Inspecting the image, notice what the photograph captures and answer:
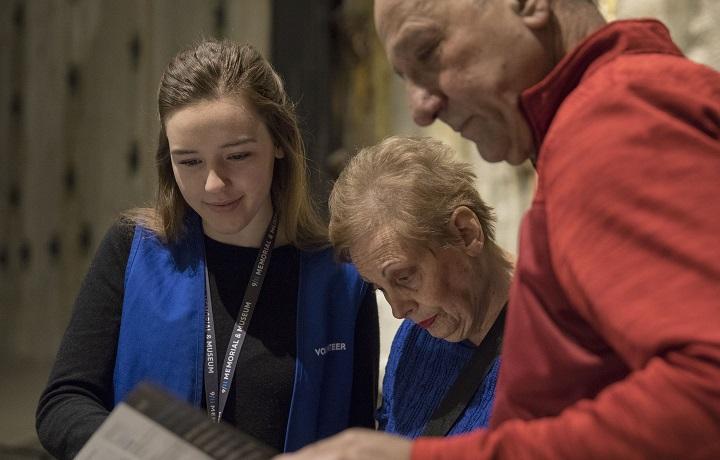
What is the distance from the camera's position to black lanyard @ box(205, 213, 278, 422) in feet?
5.65

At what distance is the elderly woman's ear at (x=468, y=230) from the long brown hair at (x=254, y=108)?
404 mm

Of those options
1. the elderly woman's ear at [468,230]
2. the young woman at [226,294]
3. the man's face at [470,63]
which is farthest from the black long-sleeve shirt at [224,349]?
the man's face at [470,63]

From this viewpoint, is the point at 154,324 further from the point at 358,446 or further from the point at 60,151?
the point at 60,151

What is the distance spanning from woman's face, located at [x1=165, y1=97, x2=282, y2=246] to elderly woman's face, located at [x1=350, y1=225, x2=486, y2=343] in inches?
10.9

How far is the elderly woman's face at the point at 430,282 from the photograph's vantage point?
1.54 m

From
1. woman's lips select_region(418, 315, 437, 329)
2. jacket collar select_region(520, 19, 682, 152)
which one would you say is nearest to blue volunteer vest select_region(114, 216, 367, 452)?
woman's lips select_region(418, 315, 437, 329)

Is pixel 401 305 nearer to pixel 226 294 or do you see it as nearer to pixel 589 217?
pixel 226 294

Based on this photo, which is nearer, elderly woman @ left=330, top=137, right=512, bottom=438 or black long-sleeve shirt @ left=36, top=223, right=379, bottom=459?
elderly woman @ left=330, top=137, right=512, bottom=438

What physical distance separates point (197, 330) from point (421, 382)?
0.44m

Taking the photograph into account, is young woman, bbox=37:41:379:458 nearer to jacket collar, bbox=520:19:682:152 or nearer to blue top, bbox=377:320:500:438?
blue top, bbox=377:320:500:438

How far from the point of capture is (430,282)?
1.56 m

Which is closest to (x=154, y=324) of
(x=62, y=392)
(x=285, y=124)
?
(x=62, y=392)

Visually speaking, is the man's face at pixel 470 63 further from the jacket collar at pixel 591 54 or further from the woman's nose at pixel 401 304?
the woman's nose at pixel 401 304

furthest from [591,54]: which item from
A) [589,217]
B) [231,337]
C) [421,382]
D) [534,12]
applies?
[231,337]
